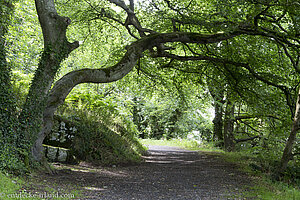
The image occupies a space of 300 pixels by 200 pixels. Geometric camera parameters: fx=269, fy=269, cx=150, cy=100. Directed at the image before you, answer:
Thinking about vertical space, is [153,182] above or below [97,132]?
below

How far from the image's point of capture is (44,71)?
21.3ft

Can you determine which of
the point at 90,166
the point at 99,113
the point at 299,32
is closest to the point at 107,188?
the point at 90,166

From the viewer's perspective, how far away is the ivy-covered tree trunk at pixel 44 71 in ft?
19.9

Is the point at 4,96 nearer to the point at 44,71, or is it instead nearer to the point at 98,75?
the point at 44,71

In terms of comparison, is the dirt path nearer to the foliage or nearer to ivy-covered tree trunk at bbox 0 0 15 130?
the foliage

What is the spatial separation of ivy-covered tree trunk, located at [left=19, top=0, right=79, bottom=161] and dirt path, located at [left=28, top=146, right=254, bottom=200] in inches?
43.9

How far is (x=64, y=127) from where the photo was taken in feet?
29.4

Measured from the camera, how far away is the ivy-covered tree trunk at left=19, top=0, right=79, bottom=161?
19.9 ft

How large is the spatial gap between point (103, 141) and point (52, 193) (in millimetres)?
5111

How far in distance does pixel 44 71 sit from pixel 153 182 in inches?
A: 151

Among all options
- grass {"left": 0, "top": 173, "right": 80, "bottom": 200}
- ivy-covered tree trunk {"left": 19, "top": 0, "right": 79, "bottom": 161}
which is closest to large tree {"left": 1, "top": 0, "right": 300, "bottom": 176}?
ivy-covered tree trunk {"left": 19, "top": 0, "right": 79, "bottom": 161}

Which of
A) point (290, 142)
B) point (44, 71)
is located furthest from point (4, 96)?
point (290, 142)

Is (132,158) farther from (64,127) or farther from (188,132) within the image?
(188,132)

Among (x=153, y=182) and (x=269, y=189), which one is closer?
(x=269, y=189)
